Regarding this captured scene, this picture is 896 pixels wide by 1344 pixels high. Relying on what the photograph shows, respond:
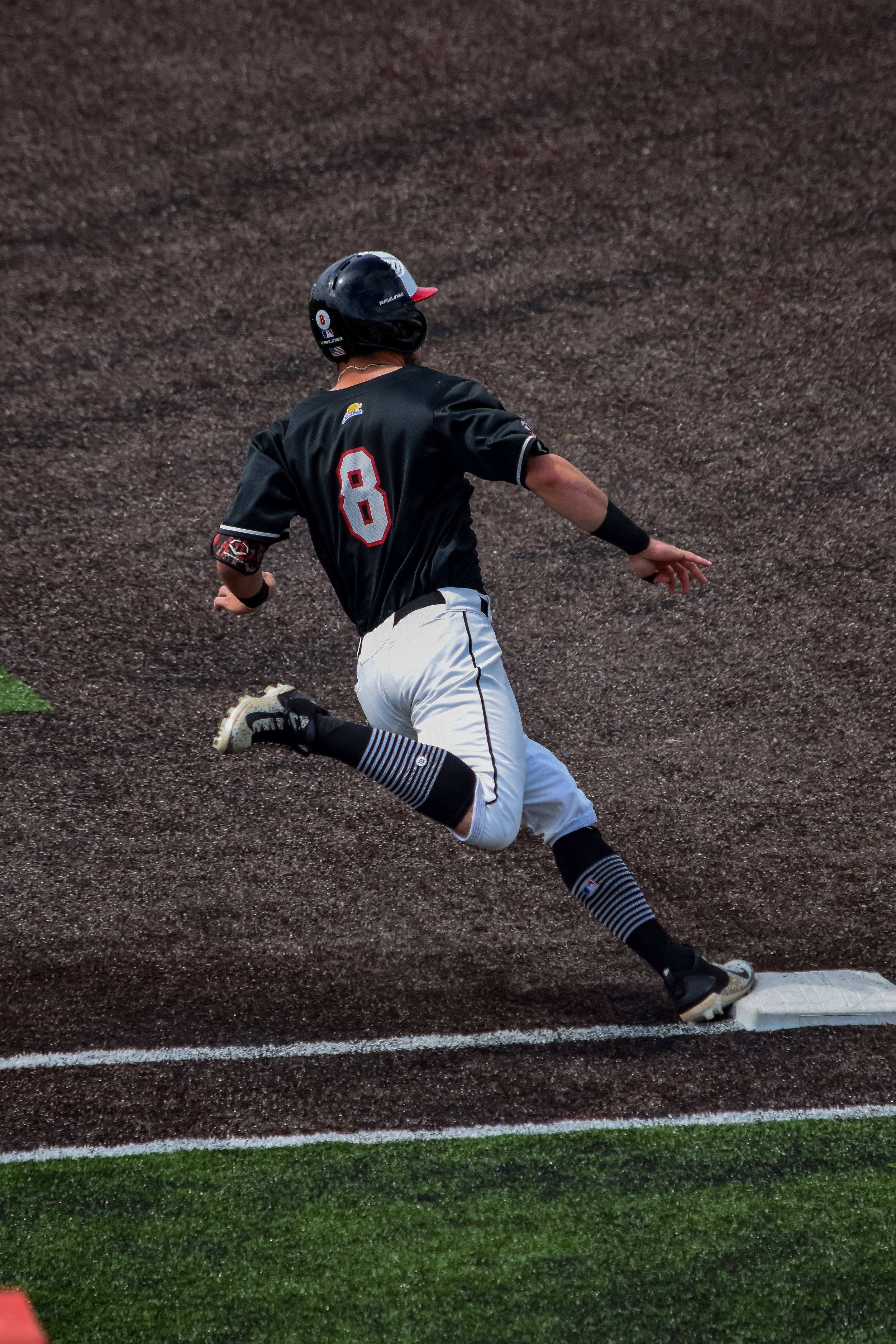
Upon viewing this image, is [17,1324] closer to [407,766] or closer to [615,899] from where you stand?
[407,766]

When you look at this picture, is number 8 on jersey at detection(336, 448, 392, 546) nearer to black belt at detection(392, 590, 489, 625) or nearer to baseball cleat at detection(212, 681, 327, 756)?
black belt at detection(392, 590, 489, 625)

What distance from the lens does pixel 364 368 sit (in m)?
3.67

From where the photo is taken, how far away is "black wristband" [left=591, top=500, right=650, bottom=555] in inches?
136

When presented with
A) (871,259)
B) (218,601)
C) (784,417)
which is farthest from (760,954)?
(871,259)

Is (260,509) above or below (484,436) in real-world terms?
below

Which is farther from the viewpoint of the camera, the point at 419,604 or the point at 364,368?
the point at 364,368

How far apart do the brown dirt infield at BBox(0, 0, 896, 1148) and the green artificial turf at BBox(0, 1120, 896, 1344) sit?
0.20 meters

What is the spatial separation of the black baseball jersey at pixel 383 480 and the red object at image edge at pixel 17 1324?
2208 millimetres

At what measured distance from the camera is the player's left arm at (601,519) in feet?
11.0

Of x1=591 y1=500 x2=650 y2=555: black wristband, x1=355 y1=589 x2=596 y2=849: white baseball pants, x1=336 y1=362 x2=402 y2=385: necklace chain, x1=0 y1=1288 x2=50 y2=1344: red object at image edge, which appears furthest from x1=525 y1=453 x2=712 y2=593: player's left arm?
x1=0 y1=1288 x2=50 y2=1344: red object at image edge

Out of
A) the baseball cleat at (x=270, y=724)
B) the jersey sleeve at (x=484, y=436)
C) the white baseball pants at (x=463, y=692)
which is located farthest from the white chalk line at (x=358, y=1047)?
the jersey sleeve at (x=484, y=436)

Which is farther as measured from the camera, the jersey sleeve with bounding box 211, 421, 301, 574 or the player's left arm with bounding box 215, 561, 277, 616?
the player's left arm with bounding box 215, 561, 277, 616

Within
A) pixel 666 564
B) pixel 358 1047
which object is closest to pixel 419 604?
pixel 666 564

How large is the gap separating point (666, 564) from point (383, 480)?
91cm
